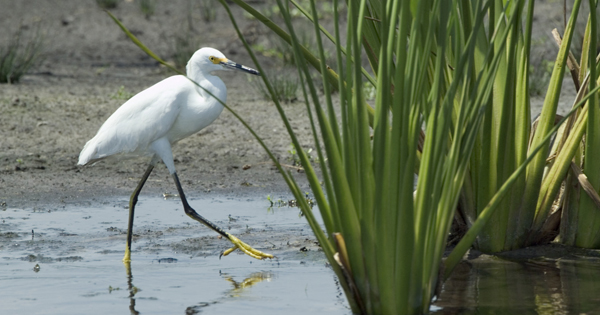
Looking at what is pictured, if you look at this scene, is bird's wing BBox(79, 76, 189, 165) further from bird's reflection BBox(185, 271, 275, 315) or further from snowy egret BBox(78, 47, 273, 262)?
bird's reflection BBox(185, 271, 275, 315)

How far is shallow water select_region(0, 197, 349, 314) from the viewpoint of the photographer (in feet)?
11.6

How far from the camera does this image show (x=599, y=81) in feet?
12.6

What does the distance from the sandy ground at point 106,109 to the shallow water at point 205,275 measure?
0.57 meters

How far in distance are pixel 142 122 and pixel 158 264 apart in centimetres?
105

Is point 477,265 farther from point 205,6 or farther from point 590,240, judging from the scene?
point 205,6

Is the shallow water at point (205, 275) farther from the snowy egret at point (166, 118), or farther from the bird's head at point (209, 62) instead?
the bird's head at point (209, 62)

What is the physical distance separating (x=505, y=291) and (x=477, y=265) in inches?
12.7

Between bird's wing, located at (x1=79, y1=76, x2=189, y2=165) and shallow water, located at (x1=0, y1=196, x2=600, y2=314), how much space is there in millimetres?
564

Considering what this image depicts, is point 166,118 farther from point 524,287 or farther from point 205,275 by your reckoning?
point 524,287

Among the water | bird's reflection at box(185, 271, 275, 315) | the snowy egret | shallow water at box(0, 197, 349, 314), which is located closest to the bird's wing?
the snowy egret

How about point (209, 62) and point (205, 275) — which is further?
point (209, 62)

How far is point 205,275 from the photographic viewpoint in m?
4.10

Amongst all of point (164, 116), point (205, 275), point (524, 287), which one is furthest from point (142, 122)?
point (524, 287)

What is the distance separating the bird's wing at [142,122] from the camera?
4.99m
